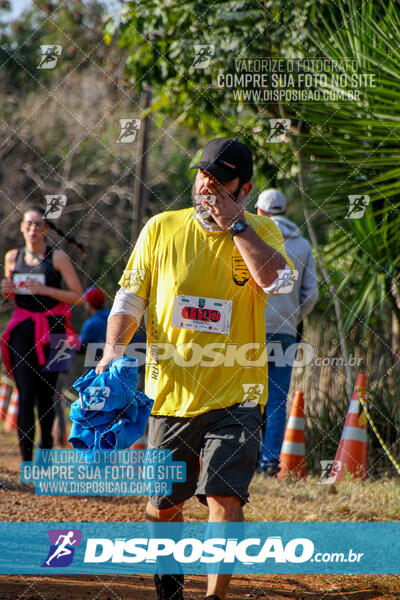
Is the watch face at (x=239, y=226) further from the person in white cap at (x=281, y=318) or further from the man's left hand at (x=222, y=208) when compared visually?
the person in white cap at (x=281, y=318)

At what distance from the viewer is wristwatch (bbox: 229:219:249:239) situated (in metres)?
3.37

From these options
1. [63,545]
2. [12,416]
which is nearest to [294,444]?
[63,545]

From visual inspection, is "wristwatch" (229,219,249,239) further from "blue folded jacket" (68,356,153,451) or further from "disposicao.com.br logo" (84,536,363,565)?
"disposicao.com.br logo" (84,536,363,565)

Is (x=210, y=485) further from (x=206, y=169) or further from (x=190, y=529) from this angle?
(x=190, y=529)

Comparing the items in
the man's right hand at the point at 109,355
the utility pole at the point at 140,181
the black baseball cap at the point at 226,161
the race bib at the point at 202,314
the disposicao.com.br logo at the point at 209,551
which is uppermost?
the utility pole at the point at 140,181

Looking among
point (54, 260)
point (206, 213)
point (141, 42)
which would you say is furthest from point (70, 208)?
point (206, 213)

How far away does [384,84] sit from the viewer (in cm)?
640

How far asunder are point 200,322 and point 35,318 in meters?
3.03

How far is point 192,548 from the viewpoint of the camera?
3.71m

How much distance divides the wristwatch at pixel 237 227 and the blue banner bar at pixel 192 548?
1157mm

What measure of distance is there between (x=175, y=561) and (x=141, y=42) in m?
5.42

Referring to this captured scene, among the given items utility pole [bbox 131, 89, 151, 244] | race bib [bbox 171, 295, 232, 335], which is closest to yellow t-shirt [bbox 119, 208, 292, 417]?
race bib [bbox 171, 295, 232, 335]

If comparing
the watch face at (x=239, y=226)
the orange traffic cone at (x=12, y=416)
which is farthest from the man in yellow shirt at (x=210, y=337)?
the orange traffic cone at (x=12, y=416)

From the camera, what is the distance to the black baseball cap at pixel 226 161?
3.44 meters
